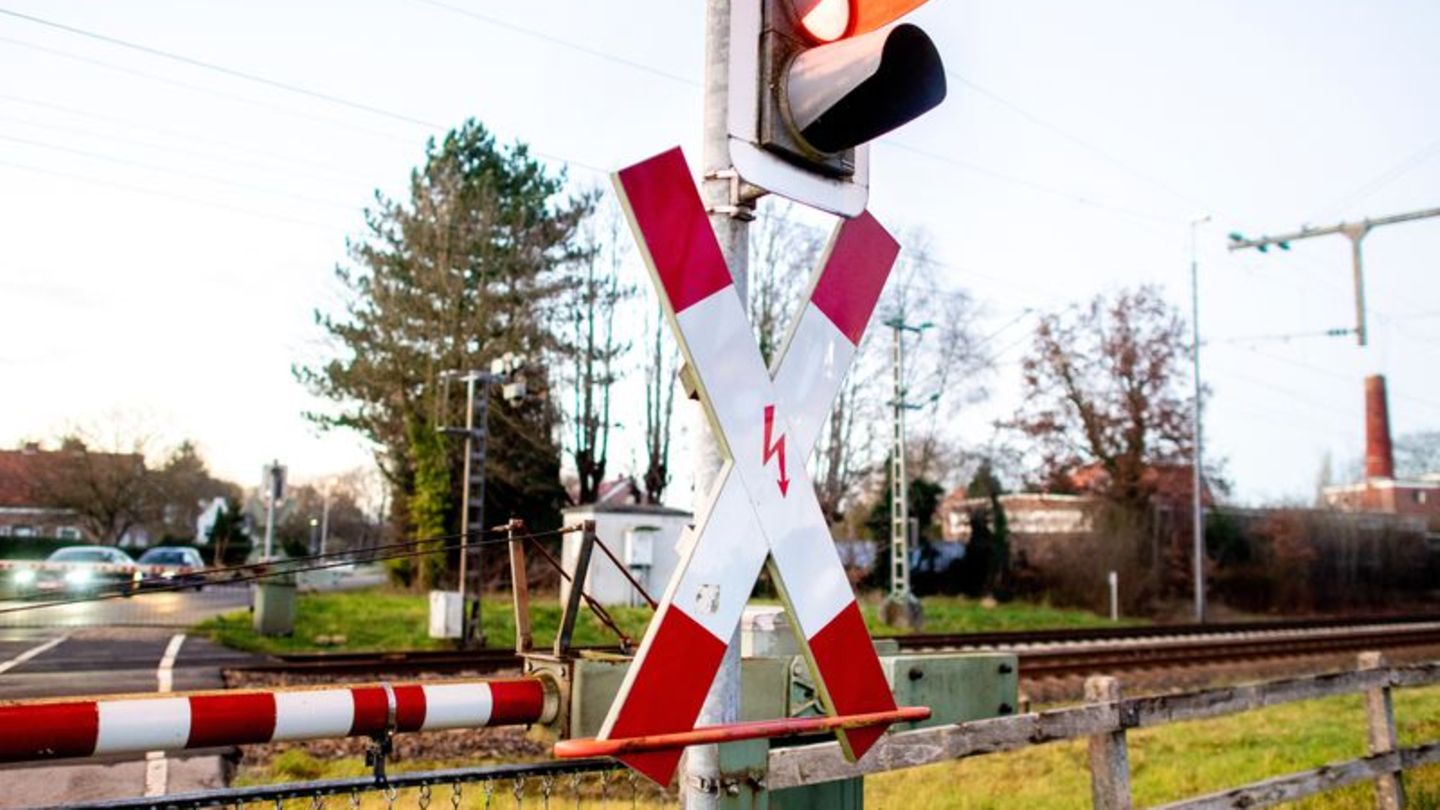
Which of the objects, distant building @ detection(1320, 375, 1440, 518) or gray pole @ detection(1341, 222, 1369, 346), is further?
distant building @ detection(1320, 375, 1440, 518)

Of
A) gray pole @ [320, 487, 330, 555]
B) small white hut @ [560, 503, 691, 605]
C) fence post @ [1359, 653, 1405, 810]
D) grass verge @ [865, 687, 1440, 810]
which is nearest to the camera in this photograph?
fence post @ [1359, 653, 1405, 810]

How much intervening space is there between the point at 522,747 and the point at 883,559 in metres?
25.0

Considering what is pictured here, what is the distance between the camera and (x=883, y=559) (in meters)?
33.6

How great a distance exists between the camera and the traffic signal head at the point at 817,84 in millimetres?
2236

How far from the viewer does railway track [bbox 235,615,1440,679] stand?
46.6ft

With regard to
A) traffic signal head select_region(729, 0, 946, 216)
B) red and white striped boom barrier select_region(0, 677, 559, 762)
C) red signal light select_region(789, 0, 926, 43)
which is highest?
red signal light select_region(789, 0, 926, 43)

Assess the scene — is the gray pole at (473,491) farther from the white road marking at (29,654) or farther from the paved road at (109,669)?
the white road marking at (29,654)

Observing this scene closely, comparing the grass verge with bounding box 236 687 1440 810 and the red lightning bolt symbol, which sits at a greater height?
the red lightning bolt symbol

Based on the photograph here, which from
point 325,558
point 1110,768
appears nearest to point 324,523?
point 1110,768

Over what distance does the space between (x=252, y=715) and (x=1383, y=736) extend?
6.15 m

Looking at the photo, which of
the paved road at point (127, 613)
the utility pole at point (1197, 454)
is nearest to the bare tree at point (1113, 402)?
the utility pole at point (1197, 454)

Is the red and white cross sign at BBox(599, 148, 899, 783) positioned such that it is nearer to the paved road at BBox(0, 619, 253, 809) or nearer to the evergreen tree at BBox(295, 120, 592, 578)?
the paved road at BBox(0, 619, 253, 809)

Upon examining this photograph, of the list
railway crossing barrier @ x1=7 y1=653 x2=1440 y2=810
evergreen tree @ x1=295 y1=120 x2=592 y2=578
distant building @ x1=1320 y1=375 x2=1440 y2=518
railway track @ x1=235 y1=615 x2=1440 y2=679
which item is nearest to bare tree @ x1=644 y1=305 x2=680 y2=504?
evergreen tree @ x1=295 y1=120 x2=592 y2=578

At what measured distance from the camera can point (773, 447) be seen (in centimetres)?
221
